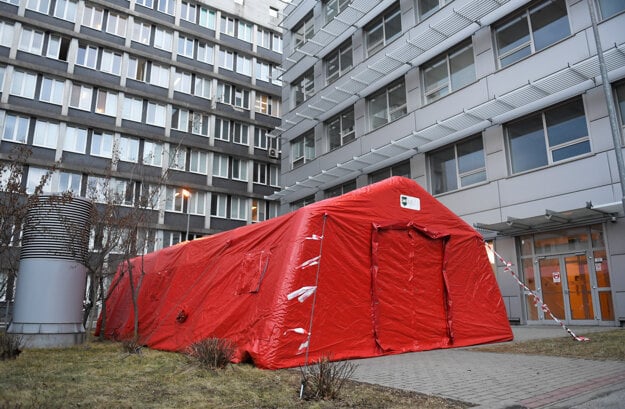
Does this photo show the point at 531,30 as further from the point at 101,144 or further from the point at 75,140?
the point at 75,140

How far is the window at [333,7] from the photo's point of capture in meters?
26.4

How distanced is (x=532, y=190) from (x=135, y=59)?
95.9 feet

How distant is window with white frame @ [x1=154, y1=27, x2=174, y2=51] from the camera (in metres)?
36.1

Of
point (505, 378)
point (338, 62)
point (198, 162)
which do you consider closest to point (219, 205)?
point (198, 162)

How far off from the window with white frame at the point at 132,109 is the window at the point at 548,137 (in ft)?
84.9

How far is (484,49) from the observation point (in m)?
18.4

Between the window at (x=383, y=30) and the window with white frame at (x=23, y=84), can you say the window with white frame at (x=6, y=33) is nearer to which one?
the window with white frame at (x=23, y=84)

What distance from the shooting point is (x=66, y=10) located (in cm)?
3266

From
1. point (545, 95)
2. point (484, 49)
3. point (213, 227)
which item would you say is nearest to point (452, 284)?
point (545, 95)

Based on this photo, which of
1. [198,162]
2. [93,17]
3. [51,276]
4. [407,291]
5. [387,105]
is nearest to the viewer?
[407,291]

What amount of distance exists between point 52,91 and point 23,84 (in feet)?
5.35

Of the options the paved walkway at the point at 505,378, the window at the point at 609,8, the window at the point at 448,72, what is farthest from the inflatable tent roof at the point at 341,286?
the window at the point at 448,72

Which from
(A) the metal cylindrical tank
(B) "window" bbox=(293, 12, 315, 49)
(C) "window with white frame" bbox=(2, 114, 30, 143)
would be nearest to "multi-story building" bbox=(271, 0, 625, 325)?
(B) "window" bbox=(293, 12, 315, 49)

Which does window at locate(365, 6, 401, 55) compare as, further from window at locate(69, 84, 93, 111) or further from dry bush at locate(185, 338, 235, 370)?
window at locate(69, 84, 93, 111)
